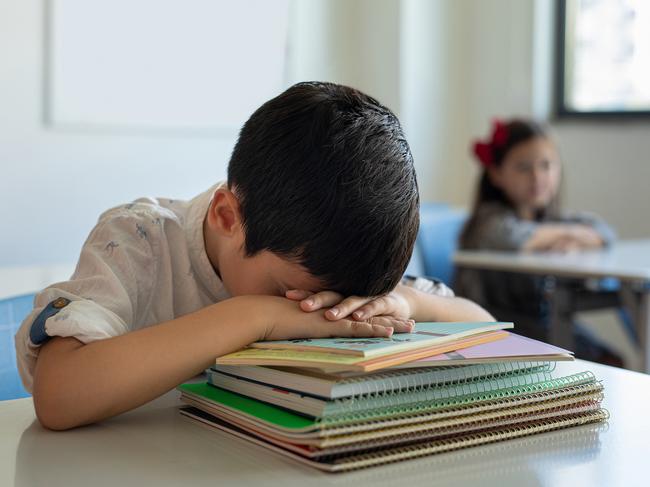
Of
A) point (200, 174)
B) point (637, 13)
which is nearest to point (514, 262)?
point (200, 174)

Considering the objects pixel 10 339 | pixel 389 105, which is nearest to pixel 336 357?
pixel 10 339

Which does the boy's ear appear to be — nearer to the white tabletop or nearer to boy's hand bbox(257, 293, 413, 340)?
boy's hand bbox(257, 293, 413, 340)

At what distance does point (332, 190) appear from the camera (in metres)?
0.84

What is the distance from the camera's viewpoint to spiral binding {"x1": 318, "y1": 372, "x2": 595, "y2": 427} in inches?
26.2

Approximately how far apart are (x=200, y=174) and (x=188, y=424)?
271 centimetres

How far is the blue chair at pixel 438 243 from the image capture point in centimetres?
290

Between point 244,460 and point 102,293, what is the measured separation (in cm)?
29

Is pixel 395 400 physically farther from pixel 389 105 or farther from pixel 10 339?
pixel 389 105

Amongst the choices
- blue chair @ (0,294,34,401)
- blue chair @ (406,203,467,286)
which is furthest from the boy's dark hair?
blue chair @ (406,203,467,286)

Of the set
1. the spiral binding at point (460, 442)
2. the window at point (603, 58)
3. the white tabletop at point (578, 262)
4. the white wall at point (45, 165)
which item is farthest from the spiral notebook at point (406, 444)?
the window at point (603, 58)

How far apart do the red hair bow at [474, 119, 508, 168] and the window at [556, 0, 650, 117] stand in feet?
2.53

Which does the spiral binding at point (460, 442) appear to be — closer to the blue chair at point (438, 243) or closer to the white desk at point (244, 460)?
the white desk at point (244, 460)

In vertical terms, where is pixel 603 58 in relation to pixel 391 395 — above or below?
above

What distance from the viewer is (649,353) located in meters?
2.43
